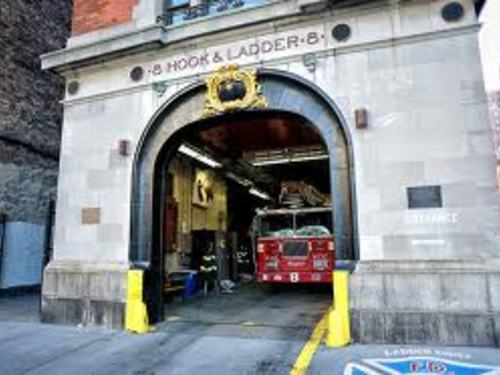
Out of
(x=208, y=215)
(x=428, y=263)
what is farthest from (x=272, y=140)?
(x=428, y=263)

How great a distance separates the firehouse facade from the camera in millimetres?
6953

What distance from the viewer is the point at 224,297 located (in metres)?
13.4

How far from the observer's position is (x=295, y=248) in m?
13.8

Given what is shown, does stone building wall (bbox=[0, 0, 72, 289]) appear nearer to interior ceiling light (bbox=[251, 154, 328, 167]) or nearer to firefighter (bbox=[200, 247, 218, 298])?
firefighter (bbox=[200, 247, 218, 298])

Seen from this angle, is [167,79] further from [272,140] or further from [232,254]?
[232,254]

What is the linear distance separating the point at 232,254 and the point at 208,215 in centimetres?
207

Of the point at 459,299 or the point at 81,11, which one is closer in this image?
the point at 459,299

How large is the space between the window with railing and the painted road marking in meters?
6.52

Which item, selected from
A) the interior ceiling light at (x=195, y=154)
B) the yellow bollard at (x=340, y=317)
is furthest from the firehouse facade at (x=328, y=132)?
the interior ceiling light at (x=195, y=154)

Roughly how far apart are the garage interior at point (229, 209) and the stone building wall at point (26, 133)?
4801 millimetres

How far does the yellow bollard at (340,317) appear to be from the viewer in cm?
702

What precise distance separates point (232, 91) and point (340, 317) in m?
4.73

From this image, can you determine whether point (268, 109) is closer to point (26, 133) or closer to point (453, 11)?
point (453, 11)

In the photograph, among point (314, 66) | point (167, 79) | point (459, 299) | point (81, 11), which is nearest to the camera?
point (459, 299)
